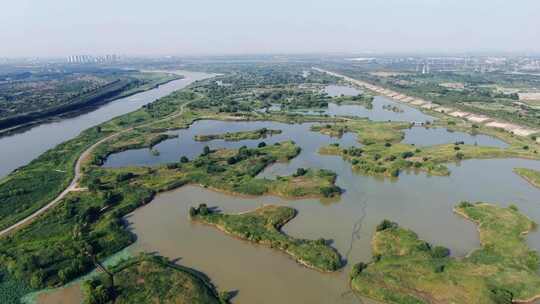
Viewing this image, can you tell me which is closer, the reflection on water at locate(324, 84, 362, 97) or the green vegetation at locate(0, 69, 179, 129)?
the green vegetation at locate(0, 69, 179, 129)

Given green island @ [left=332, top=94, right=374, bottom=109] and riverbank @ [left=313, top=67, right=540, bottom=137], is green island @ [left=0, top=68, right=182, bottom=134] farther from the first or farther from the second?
riverbank @ [left=313, top=67, right=540, bottom=137]

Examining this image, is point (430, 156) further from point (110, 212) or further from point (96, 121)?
point (96, 121)

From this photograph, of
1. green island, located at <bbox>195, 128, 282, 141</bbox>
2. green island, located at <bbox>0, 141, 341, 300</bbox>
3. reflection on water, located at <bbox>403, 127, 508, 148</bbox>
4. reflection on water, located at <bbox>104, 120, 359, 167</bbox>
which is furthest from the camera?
green island, located at <bbox>195, 128, 282, 141</bbox>

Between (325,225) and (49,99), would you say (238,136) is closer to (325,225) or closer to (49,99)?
(325,225)

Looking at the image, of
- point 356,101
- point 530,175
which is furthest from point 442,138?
point 356,101

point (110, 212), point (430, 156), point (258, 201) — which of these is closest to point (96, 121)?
point (110, 212)

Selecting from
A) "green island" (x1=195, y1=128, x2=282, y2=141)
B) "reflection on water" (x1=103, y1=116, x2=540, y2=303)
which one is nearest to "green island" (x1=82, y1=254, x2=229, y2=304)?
"reflection on water" (x1=103, y1=116, x2=540, y2=303)
